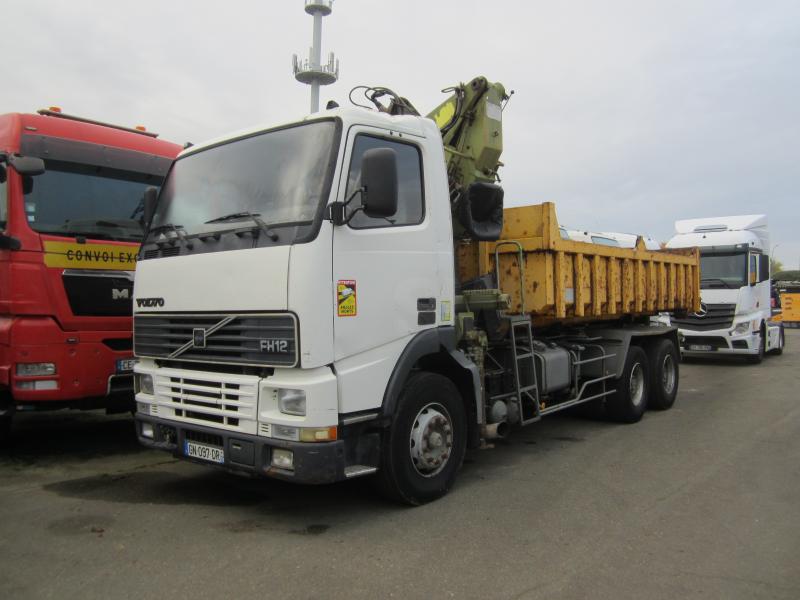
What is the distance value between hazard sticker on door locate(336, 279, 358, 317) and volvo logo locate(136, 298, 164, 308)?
4.93ft

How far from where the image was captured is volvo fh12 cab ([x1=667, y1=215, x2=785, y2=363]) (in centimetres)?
1434

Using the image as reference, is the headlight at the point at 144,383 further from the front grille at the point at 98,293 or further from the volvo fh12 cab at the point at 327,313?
the front grille at the point at 98,293

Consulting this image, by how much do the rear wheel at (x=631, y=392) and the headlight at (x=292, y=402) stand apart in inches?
203

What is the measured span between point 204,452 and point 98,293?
2.66 meters

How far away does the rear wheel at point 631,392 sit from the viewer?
310 inches

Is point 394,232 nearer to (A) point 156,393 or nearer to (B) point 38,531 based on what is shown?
(A) point 156,393

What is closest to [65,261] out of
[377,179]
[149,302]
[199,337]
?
[149,302]

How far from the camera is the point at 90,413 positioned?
886 cm

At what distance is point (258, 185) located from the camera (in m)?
4.46

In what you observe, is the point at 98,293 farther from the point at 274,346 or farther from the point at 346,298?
the point at 346,298

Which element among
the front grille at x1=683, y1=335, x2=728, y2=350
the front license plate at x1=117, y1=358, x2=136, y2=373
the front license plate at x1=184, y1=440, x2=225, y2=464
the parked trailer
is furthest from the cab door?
the front grille at x1=683, y1=335, x2=728, y2=350

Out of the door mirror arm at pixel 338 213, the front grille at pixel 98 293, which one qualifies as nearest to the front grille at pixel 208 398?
the door mirror arm at pixel 338 213

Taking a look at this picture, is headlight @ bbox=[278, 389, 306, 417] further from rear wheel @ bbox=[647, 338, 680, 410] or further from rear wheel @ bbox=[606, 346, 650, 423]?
rear wheel @ bbox=[647, 338, 680, 410]

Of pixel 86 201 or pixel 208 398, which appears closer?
pixel 208 398
